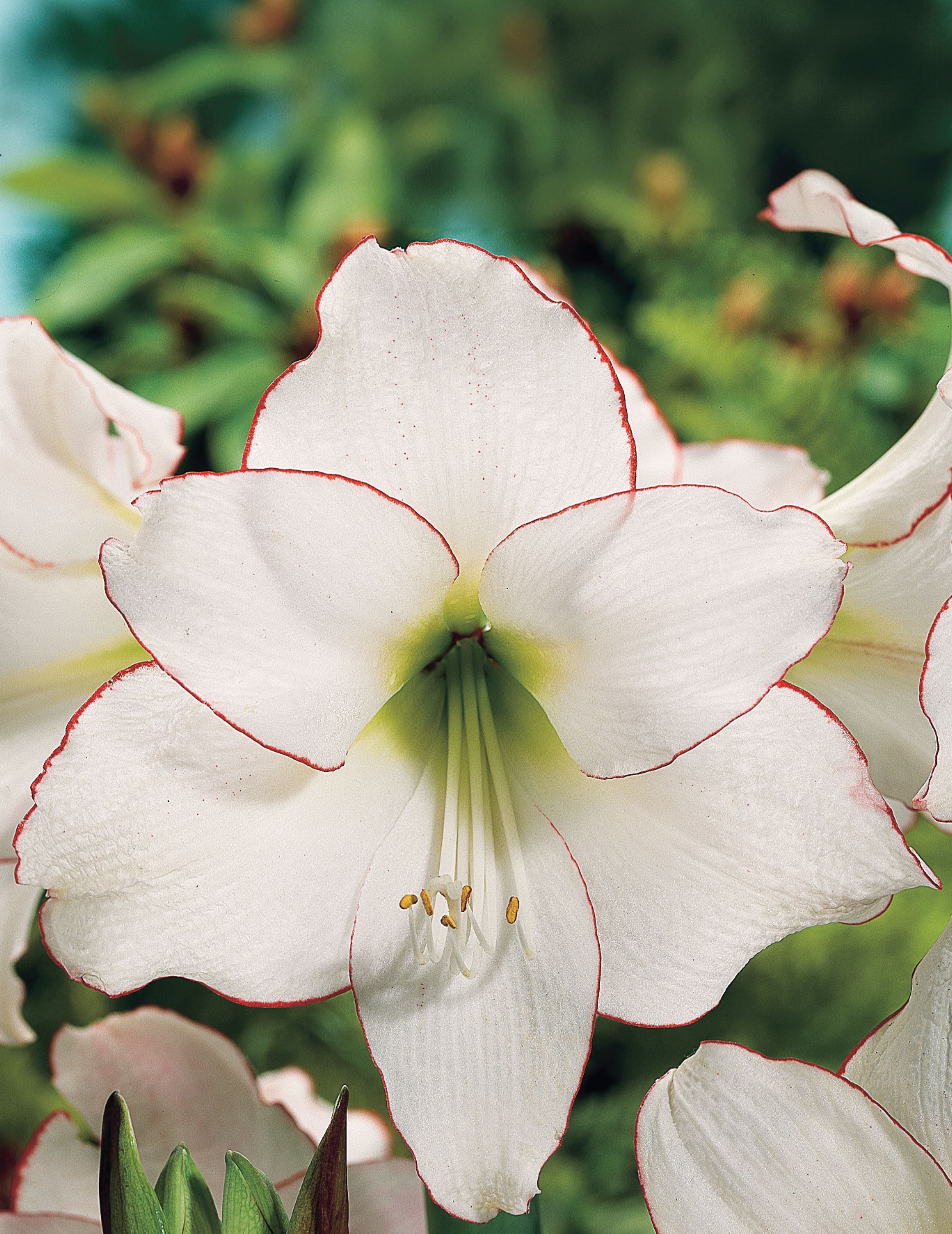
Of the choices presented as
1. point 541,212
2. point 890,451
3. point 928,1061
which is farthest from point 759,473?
point 541,212

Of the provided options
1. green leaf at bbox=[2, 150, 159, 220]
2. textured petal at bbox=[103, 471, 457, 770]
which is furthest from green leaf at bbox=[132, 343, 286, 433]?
textured petal at bbox=[103, 471, 457, 770]

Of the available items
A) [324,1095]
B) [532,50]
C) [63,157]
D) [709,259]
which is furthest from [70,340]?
[324,1095]

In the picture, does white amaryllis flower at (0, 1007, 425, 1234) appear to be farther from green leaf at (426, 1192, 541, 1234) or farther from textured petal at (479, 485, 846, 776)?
textured petal at (479, 485, 846, 776)

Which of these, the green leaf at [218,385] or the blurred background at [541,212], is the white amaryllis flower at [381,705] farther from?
the green leaf at [218,385]

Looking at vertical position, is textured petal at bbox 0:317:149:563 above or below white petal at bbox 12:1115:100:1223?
above

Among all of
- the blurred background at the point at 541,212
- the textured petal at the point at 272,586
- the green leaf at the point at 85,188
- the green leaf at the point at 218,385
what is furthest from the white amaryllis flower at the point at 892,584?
the green leaf at the point at 85,188

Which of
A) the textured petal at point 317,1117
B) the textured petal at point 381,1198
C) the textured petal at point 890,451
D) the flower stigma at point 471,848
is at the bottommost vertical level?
the textured petal at point 317,1117

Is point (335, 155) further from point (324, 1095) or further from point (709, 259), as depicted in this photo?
point (324, 1095)
